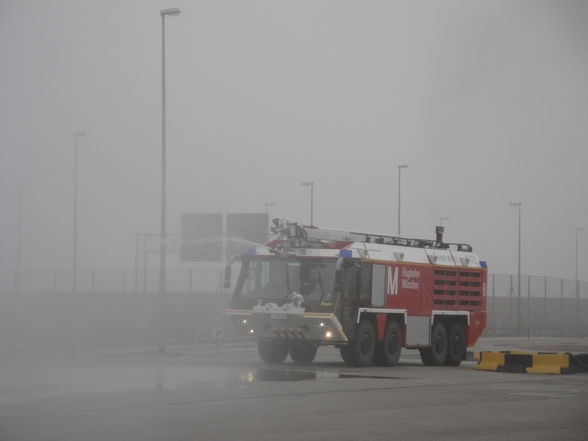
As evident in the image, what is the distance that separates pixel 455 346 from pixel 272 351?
5.31 meters

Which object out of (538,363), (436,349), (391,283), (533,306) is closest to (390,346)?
(391,283)

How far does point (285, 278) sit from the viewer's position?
85.8ft

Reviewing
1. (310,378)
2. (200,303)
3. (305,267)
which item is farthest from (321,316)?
(200,303)

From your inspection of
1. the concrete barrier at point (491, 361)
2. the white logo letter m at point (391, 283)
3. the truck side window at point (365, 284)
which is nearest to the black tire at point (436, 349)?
the concrete barrier at point (491, 361)

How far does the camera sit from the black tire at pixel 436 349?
28.7 metres

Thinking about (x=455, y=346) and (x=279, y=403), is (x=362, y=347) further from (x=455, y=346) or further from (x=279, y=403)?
(x=279, y=403)

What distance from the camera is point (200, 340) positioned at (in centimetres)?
4325

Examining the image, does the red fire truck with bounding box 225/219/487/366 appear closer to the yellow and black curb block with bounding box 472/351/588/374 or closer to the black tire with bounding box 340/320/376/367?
the black tire with bounding box 340/320/376/367

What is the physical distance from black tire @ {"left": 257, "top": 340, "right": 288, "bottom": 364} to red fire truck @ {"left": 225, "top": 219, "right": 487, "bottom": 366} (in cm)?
2

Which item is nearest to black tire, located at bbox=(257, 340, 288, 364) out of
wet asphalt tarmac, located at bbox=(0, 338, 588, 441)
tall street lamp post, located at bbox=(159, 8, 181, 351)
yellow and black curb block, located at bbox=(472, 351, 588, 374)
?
wet asphalt tarmac, located at bbox=(0, 338, 588, 441)

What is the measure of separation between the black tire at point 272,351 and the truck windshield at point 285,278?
1357mm

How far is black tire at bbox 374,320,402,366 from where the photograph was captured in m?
26.9

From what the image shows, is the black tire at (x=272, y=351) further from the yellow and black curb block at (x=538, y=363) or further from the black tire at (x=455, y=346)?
the yellow and black curb block at (x=538, y=363)

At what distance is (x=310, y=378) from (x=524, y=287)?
4697 centimetres
